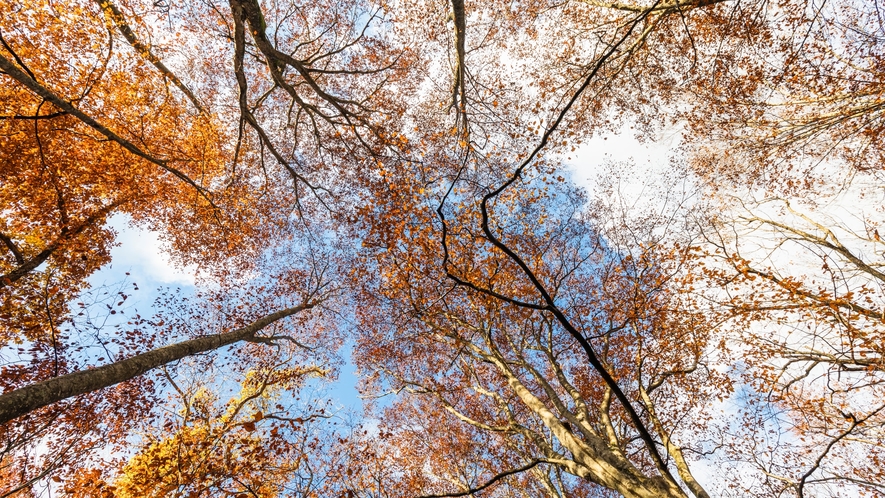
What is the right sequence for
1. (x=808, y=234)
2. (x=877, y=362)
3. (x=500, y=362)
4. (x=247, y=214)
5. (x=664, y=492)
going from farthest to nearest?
(x=247, y=214) → (x=808, y=234) → (x=500, y=362) → (x=877, y=362) → (x=664, y=492)

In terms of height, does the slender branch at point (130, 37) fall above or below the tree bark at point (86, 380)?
above

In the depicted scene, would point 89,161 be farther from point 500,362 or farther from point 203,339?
point 500,362

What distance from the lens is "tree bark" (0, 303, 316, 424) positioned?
15.5ft

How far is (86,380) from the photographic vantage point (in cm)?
554

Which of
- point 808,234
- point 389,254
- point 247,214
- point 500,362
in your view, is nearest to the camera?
point 500,362

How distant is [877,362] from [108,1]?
64.2 feet

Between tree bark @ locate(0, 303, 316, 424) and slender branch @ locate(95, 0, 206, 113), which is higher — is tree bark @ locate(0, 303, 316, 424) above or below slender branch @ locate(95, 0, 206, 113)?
below

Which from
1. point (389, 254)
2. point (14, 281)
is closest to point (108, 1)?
point (14, 281)

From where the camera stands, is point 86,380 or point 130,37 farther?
point 130,37

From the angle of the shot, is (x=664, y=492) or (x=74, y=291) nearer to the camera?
(x=664, y=492)

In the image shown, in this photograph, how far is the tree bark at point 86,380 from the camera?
15.5 ft

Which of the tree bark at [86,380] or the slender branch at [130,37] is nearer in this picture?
the tree bark at [86,380]

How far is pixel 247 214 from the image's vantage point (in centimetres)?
1376

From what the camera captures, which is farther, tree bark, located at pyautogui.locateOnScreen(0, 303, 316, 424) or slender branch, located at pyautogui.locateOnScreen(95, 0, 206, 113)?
slender branch, located at pyautogui.locateOnScreen(95, 0, 206, 113)
